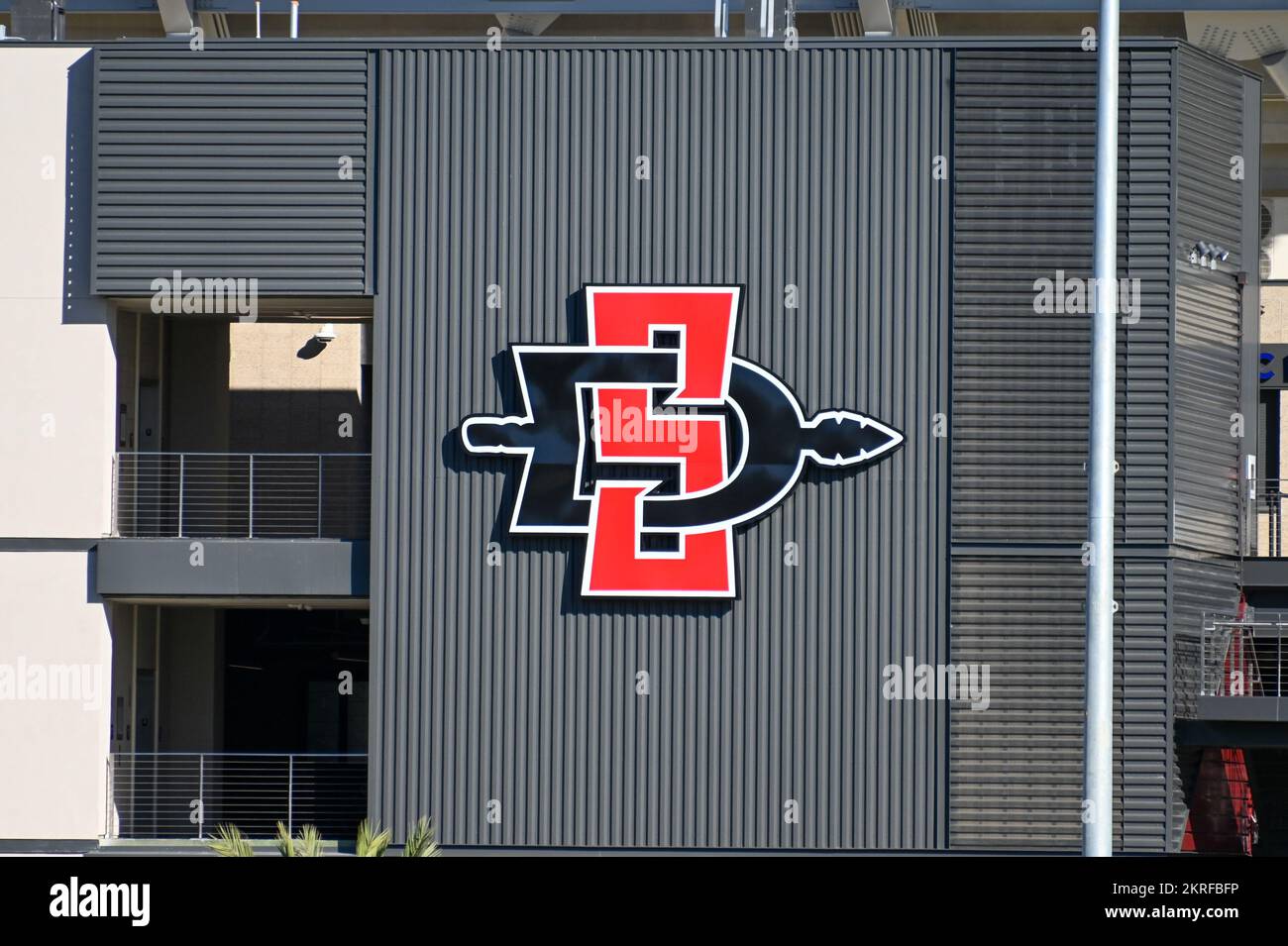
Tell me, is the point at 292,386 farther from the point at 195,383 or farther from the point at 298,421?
the point at 195,383

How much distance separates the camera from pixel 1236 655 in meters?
20.4

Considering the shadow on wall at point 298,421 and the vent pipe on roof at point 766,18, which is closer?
the vent pipe on roof at point 766,18

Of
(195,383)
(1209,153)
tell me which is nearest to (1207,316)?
(1209,153)

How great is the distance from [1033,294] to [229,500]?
36.0 feet

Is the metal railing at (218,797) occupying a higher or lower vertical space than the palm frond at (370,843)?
lower

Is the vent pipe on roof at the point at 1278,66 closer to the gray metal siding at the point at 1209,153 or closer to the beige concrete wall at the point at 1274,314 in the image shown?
the beige concrete wall at the point at 1274,314

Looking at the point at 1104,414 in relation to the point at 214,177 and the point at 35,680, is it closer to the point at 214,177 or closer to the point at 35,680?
the point at 214,177

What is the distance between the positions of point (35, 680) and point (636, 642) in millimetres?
7156

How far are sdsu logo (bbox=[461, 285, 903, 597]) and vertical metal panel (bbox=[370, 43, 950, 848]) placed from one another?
0.28 m

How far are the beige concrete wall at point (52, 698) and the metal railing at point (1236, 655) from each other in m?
13.0

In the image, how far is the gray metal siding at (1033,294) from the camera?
62.5 ft

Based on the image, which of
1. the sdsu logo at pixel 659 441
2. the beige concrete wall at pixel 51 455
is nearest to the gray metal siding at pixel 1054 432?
the sdsu logo at pixel 659 441

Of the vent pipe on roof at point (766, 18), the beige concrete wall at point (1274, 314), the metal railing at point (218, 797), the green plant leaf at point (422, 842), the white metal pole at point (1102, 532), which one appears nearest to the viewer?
the white metal pole at point (1102, 532)

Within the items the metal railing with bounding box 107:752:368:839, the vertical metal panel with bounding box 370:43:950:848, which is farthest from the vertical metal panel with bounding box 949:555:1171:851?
the metal railing with bounding box 107:752:368:839
